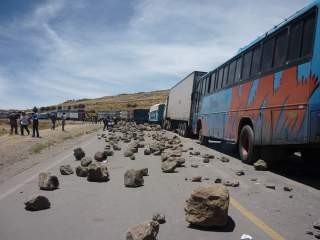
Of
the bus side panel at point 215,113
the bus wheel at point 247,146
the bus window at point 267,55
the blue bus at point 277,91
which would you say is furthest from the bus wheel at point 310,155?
the bus side panel at point 215,113

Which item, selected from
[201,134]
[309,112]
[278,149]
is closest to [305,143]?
[309,112]

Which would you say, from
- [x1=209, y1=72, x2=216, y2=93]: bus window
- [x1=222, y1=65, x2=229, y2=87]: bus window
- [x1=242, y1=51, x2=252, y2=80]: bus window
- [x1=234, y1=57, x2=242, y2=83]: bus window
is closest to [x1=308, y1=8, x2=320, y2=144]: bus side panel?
[x1=242, y1=51, x2=252, y2=80]: bus window

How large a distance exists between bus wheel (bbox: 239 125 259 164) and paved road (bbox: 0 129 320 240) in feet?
5.10

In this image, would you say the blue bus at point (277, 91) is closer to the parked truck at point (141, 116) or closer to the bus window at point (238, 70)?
the bus window at point (238, 70)

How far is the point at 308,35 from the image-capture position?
1059 cm

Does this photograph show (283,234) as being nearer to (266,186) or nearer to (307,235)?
(307,235)

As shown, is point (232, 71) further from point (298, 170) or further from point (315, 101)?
point (315, 101)

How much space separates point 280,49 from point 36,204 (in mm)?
7081

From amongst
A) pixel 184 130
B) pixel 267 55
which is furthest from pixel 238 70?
pixel 184 130

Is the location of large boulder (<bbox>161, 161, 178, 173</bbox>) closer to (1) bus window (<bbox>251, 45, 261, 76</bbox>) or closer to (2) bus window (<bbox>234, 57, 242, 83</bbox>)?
(1) bus window (<bbox>251, 45, 261, 76</bbox>)

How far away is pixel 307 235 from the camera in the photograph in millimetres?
6348

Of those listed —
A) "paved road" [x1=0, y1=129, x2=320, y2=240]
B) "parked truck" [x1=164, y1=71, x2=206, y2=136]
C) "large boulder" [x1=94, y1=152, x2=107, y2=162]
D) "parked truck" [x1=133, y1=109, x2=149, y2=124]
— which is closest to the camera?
"paved road" [x1=0, y1=129, x2=320, y2=240]

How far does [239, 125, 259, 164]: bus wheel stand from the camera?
14070 millimetres

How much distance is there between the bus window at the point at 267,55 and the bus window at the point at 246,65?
147cm
